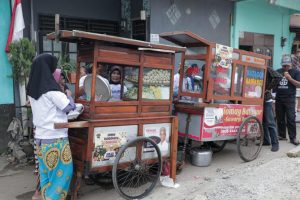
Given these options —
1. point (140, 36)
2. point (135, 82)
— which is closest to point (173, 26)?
point (140, 36)

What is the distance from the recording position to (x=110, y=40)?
3869 millimetres

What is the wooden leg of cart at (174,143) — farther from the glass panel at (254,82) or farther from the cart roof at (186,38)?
the glass panel at (254,82)

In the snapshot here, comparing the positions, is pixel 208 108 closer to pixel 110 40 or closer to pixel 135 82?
pixel 135 82

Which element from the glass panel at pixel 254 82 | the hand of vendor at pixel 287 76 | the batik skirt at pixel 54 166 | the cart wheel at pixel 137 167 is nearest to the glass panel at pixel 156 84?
the cart wheel at pixel 137 167

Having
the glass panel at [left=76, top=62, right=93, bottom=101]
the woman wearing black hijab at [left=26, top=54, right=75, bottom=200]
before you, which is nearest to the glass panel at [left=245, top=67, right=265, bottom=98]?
the glass panel at [left=76, top=62, right=93, bottom=101]

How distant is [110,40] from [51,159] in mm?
1453

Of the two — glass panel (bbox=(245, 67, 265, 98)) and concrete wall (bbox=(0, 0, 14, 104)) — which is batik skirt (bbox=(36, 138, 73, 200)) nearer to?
concrete wall (bbox=(0, 0, 14, 104))

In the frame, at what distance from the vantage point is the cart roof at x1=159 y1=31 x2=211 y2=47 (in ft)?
16.8

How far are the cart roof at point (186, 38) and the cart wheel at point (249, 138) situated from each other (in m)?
1.54

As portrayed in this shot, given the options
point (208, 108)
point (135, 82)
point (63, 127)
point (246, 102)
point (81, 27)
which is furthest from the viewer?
point (81, 27)

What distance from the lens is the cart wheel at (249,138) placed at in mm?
5930

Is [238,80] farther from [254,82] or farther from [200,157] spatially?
[200,157]

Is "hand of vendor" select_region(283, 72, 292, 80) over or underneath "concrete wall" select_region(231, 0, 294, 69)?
underneath

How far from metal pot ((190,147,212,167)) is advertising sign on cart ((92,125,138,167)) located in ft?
6.01
